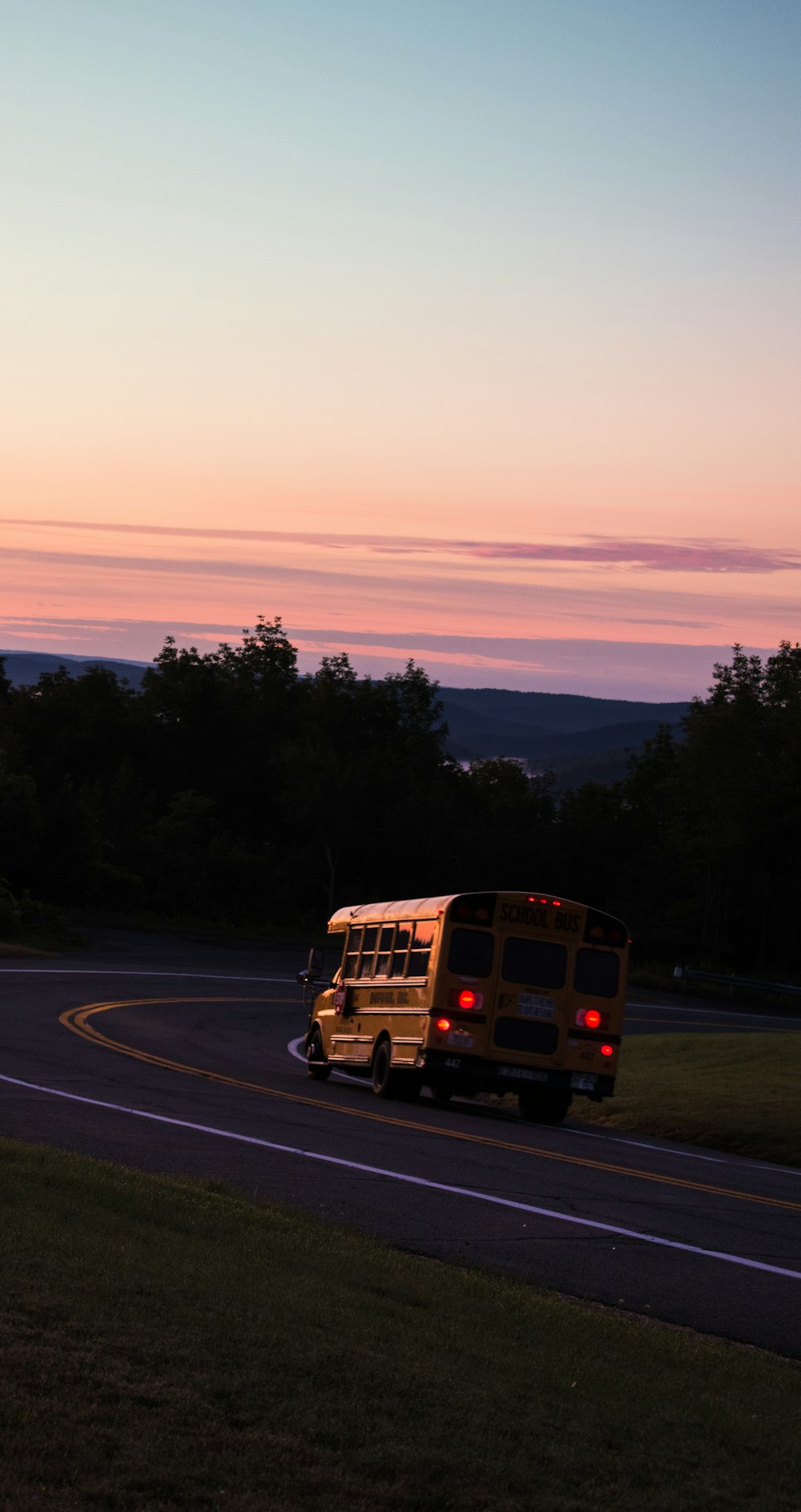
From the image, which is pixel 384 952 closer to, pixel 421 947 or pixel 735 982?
pixel 421 947

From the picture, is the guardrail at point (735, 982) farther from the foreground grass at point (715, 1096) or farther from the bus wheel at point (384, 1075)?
the bus wheel at point (384, 1075)

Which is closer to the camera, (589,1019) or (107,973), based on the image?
(589,1019)

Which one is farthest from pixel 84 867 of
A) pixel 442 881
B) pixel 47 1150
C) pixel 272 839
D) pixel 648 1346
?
pixel 648 1346

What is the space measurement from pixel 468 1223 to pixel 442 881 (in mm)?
64732

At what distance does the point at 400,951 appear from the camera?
21.3m

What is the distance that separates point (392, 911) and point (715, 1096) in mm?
5703

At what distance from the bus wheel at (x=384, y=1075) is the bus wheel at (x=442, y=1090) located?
516mm

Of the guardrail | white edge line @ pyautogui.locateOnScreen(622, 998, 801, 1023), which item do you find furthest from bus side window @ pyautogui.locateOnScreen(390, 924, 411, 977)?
the guardrail

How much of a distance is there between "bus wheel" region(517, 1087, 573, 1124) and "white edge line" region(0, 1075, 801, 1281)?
6.12 m

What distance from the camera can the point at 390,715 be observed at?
10562cm

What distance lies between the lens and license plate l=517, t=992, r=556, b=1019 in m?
19.9

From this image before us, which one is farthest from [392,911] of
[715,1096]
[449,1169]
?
[449,1169]

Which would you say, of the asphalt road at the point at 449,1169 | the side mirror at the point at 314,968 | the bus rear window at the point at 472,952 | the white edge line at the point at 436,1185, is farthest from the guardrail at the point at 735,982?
the white edge line at the point at 436,1185

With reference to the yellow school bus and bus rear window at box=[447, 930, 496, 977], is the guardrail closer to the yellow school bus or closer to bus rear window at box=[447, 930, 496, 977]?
the yellow school bus
